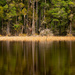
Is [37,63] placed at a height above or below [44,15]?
below

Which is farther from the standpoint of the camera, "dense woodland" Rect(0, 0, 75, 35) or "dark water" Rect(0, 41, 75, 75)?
"dense woodland" Rect(0, 0, 75, 35)

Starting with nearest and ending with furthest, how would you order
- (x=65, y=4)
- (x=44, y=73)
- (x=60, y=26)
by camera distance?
(x=44, y=73) → (x=65, y=4) → (x=60, y=26)

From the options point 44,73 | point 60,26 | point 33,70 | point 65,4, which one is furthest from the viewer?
point 60,26

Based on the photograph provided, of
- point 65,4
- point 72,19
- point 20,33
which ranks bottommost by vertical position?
point 20,33

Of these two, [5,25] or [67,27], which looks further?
[5,25]

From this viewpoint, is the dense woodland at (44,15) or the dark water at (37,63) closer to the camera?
the dark water at (37,63)

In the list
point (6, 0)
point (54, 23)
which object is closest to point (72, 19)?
point (54, 23)

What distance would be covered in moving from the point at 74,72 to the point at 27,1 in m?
43.1

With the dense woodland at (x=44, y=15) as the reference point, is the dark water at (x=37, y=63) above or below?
below

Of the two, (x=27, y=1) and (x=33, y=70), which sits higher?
(x=27, y=1)

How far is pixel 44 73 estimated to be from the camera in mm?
6496

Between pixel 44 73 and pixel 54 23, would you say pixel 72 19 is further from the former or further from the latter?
pixel 44 73

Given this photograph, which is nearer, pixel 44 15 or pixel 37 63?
pixel 37 63

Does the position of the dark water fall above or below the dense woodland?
below
